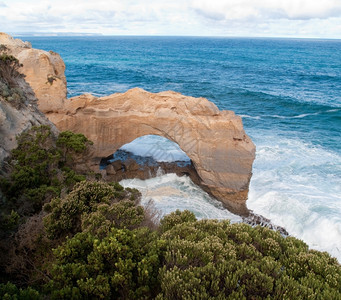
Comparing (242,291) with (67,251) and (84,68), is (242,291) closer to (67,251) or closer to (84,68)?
(67,251)

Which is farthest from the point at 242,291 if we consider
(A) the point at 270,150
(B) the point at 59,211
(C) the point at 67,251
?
(A) the point at 270,150

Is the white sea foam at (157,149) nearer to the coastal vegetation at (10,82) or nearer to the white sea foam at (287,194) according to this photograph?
the white sea foam at (287,194)

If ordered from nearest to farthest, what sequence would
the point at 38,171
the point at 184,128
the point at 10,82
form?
the point at 38,171
the point at 10,82
the point at 184,128

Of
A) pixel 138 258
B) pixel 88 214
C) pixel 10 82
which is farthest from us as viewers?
pixel 10 82

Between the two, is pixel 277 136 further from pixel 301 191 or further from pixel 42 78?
pixel 42 78

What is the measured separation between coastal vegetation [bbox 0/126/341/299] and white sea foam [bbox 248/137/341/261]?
29.4ft

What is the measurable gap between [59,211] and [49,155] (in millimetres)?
4315

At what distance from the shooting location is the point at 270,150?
26031 millimetres

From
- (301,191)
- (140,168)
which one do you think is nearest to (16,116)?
(140,168)

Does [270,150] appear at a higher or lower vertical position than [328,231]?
higher

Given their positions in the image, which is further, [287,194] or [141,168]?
[141,168]

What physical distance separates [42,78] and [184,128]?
8905 millimetres

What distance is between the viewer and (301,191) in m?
19.9

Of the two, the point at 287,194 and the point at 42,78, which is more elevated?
the point at 42,78
